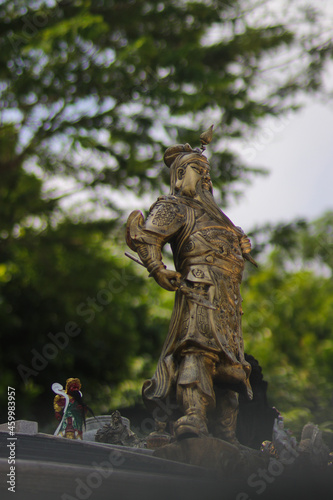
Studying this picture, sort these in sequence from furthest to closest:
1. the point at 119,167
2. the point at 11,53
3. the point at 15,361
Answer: the point at 15,361, the point at 119,167, the point at 11,53

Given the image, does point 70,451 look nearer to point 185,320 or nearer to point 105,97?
point 185,320

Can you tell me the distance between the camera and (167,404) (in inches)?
153

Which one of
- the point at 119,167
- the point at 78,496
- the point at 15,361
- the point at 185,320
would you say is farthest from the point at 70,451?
the point at 15,361

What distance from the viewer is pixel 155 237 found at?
4.01 meters

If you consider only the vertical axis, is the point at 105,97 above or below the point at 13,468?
above

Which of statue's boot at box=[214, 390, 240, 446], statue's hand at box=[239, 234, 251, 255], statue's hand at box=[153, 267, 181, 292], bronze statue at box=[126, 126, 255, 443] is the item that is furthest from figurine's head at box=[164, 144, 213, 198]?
statue's boot at box=[214, 390, 240, 446]

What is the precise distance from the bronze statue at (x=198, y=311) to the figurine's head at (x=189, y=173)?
0.11 meters

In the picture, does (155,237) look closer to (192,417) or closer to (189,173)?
(189,173)

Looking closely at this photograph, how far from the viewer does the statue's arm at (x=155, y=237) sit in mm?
3945

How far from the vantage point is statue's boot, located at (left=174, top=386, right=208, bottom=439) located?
3.45m

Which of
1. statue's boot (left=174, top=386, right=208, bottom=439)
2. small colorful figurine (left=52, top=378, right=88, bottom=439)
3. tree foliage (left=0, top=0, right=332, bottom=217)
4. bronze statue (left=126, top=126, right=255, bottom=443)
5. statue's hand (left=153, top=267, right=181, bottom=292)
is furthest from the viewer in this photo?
tree foliage (left=0, top=0, right=332, bottom=217)

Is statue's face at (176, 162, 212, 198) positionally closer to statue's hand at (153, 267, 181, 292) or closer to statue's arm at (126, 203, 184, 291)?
statue's arm at (126, 203, 184, 291)

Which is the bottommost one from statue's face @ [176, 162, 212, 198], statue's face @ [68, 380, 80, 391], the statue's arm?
statue's face @ [68, 380, 80, 391]

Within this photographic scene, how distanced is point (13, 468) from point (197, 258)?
1.82 m
